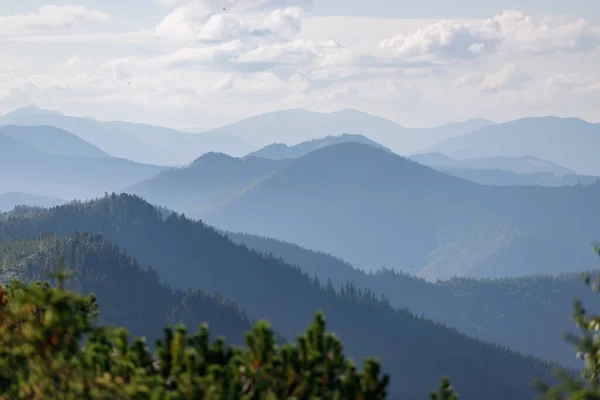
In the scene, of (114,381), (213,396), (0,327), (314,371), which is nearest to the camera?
(213,396)

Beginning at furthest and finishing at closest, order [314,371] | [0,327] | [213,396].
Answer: [0,327] < [314,371] < [213,396]

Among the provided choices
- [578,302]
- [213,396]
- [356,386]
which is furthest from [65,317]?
[578,302]

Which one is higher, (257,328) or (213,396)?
(257,328)

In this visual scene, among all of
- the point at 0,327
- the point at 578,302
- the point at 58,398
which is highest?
the point at 578,302

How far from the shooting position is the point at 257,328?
24609 mm

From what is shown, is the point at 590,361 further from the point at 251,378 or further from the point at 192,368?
the point at 192,368

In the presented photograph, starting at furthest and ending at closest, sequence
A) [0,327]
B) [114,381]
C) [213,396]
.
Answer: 1. [0,327]
2. [114,381]
3. [213,396]

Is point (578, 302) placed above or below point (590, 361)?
above

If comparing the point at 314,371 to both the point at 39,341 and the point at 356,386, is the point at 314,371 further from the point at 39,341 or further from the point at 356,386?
the point at 39,341

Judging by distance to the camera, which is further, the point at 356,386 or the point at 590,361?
the point at 590,361

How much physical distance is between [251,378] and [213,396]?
271 cm

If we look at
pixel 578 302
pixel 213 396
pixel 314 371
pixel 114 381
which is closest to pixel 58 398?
pixel 114 381

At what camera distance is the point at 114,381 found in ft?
77.3

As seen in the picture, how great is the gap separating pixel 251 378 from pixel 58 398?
589 cm
